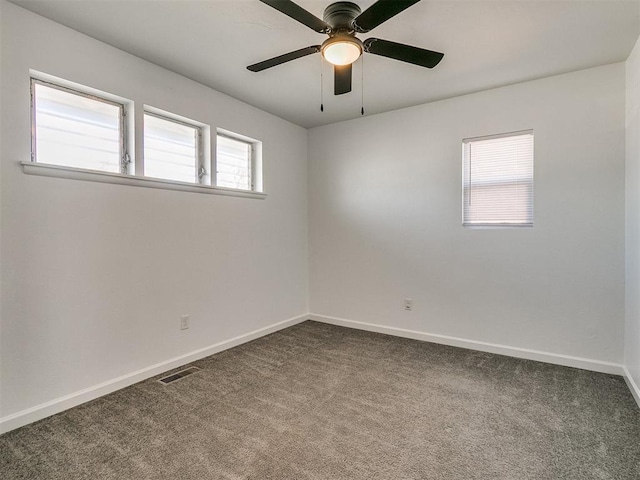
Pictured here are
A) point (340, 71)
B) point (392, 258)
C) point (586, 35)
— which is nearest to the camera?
point (340, 71)

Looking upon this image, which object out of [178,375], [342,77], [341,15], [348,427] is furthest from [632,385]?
[178,375]

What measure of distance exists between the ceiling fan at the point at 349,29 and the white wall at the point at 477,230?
171 cm

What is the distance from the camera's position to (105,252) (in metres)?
2.53

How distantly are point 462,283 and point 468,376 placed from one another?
1014 millimetres

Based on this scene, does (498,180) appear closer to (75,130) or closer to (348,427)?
(348,427)

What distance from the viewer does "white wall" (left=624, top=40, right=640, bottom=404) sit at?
245 centimetres

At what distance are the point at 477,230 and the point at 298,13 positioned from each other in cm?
269

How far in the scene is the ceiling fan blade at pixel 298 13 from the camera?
1.60m

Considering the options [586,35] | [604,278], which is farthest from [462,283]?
[586,35]

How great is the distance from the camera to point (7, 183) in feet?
6.79

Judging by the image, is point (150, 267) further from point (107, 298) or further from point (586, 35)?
point (586, 35)

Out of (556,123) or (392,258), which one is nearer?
(556,123)

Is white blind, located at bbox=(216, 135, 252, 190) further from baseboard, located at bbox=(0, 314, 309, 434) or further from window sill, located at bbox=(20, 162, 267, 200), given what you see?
baseboard, located at bbox=(0, 314, 309, 434)

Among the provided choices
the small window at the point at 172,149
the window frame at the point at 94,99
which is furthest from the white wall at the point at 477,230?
the window frame at the point at 94,99
